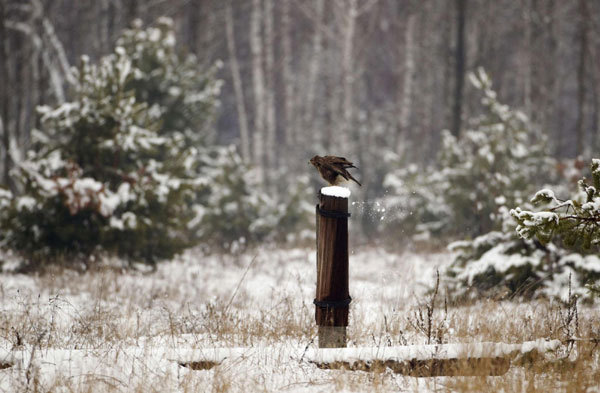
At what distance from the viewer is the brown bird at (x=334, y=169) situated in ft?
11.7

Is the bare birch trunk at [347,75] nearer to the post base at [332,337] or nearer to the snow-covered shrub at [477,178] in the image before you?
the snow-covered shrub at [477,178]

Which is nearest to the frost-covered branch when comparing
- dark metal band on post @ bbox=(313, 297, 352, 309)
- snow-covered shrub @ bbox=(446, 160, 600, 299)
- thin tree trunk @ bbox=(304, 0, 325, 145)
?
dark metal band on post @ bbox=(313, 297, 352, 309)

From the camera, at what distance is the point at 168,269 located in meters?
7.91

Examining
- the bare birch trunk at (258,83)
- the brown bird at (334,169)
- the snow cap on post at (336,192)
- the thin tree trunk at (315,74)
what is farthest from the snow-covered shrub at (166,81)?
the snow cap on post at (336,192)

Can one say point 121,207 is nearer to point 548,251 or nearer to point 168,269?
point 168,269

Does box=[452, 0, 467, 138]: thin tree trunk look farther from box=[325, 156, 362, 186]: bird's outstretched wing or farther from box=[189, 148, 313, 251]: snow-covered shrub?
box=[325, 156, 362, 186]: bird's outstretched wing

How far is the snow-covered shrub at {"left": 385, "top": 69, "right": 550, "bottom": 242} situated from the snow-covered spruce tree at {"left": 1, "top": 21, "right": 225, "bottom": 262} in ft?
12.8

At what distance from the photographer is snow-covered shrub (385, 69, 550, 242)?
344 inches

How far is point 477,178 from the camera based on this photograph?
9.48m

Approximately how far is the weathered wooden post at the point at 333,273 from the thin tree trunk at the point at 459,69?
10316mm

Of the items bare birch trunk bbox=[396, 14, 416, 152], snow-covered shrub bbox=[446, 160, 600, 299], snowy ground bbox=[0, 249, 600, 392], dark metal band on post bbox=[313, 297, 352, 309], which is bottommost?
snowy ground bbox=[0, 249, 600, 392]

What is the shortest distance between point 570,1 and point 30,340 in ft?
84.3

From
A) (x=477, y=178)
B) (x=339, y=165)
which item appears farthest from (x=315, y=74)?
(x=339, y=165)

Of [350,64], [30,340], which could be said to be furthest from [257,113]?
[30,340]
